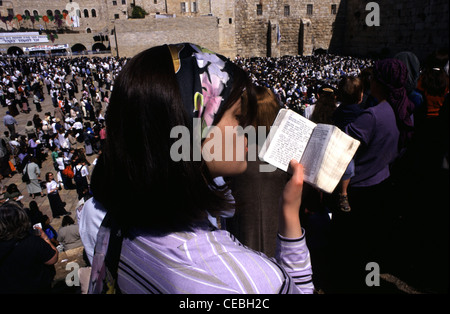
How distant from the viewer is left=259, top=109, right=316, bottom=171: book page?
125 centimetres

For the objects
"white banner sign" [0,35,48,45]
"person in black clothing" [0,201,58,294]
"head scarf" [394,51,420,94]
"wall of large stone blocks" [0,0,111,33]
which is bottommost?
"person in black clothing" [0,201,58,294]

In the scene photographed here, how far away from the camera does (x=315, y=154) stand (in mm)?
1229

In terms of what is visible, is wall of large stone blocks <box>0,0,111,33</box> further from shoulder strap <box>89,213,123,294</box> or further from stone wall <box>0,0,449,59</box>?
shoulder strap <box>89,213,123,294</box>

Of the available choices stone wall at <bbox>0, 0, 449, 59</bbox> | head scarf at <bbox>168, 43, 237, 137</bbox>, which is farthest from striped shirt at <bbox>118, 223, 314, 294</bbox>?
stone wall at <bbox>0, 0, 449, 59</bbox>

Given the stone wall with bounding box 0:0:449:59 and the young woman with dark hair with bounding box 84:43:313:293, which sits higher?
the stone wall with bounding box 0:0:449:59

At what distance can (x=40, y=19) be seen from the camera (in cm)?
4725

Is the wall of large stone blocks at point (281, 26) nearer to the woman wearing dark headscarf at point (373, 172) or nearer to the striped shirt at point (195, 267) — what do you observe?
the woman wearing dark headscarf at point (373, 172)

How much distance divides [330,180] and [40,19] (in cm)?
5995

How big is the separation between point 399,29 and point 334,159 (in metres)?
28.6

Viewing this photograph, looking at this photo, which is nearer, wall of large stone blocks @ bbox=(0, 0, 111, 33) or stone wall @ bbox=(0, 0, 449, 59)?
stone wall @ bbox=(0, 0, 449, 59)

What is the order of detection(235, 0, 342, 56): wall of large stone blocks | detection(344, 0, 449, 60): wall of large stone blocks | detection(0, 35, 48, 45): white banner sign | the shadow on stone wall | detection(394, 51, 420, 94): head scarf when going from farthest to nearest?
detection(0, 35, 48, 45): white banner sign < detection(235, 0, 342, 56): wall of large stone blocks < the shadow on stone wall < detection(344, 0, 449, 60): wall of large stone blocks < detection(394, 51, 420, 94): head scarf

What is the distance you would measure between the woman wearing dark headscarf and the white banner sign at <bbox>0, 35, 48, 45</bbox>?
45.9 meters
